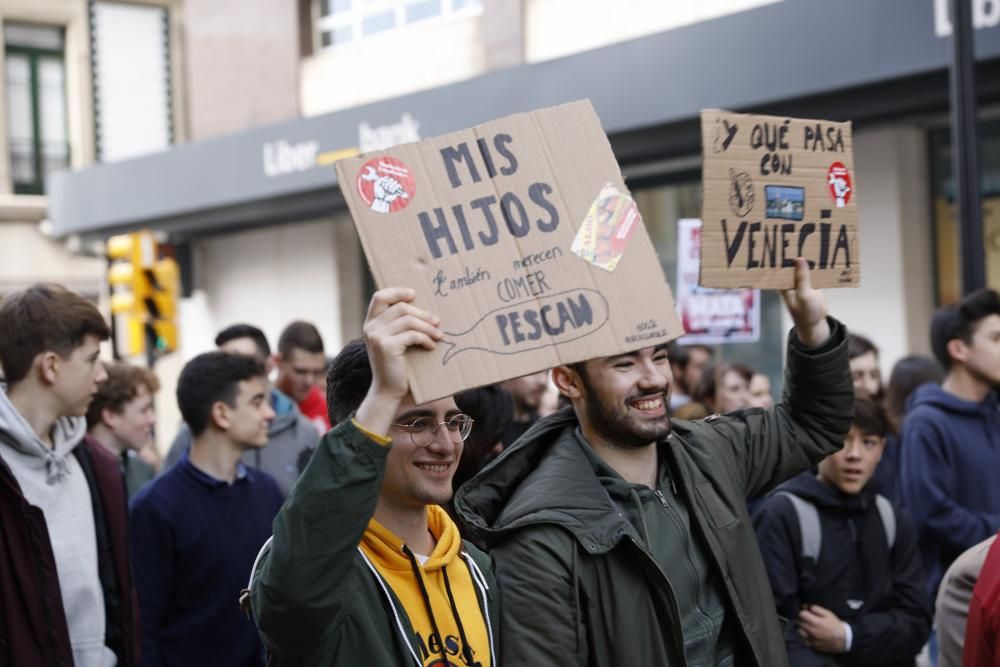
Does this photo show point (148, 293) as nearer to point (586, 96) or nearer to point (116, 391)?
point (586, 96)

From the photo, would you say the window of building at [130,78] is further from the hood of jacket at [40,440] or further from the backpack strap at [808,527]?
the backpack strap at [808,527]

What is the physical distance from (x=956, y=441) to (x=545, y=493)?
10.6ft

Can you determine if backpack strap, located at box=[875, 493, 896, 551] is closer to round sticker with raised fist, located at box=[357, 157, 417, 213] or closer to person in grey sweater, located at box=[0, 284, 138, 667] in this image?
person in grey sweater, located at box=[0, 284, 138, 667]

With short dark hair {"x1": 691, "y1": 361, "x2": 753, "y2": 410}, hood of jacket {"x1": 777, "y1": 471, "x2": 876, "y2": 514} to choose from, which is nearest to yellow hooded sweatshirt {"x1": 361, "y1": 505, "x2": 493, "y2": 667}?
hood of jacket {"x1": 777, "y1": 471, "x2": 876, "y2": 514}

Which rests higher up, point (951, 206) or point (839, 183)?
point (951, 206)

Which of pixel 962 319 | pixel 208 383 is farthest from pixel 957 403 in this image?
pixel 208 383

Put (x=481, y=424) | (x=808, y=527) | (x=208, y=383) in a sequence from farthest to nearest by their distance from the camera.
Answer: (x=208, y=383), (x=808, y=527), (x=481, y=424)

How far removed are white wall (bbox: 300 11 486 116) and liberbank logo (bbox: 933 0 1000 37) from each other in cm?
577

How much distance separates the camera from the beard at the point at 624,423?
11.5 ft

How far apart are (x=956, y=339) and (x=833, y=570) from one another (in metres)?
1.70

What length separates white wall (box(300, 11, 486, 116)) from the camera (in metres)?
14.6

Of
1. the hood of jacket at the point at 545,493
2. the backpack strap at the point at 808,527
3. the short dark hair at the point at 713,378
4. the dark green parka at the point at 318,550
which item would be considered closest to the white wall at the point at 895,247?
the short dark hair at the point at 713,378

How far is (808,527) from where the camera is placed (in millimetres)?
4992

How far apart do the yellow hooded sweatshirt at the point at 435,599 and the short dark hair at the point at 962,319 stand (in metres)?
3.74
